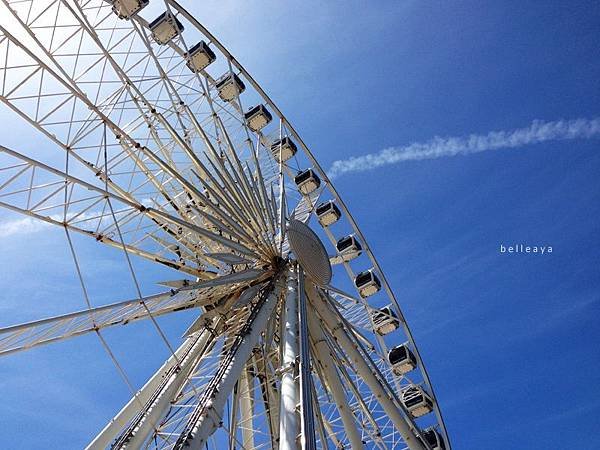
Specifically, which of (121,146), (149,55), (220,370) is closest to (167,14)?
(149,55)

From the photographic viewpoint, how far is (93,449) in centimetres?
1255

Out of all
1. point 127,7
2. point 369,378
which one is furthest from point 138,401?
point 127,7

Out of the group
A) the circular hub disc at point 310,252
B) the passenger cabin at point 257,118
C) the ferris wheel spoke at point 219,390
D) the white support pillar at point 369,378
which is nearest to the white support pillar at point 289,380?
the ferris wheel spoke at point 219,390

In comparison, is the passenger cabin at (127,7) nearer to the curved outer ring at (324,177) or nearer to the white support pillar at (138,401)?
the curved outer ring at (324,177)

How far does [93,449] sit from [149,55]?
9951mm

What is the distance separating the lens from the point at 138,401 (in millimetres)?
13125

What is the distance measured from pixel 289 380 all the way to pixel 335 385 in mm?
4002

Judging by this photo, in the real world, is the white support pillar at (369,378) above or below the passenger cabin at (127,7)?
below

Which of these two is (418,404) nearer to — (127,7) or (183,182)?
(183,182)

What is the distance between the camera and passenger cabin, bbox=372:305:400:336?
23719mm

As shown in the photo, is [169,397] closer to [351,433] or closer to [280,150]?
[351,433]

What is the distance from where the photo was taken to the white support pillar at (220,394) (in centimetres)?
1051

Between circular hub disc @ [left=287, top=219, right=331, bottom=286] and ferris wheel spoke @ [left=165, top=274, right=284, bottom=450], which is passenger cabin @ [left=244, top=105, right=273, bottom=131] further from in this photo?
ferris wheel spoke @ [left=165, top=274, right=284, bottom=450]

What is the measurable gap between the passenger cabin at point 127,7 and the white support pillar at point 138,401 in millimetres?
9056
